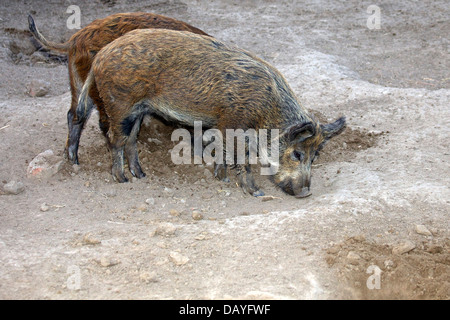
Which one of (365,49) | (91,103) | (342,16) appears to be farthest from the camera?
(342,16)

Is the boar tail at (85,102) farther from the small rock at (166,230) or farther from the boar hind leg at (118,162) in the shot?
the small rock at (166,230)

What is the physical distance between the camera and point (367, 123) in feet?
21.5

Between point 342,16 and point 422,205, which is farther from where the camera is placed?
point 342,16

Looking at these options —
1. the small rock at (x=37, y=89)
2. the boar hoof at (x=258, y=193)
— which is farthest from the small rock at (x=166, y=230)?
the small rock at (x=37, y=89)

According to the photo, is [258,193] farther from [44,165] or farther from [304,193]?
[44,165]

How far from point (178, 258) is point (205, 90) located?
73.6 inches

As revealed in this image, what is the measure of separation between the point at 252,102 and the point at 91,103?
1870 millimetres

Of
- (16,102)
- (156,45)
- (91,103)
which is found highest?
(156,45)

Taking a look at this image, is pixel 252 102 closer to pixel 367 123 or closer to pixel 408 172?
pixel 408 172

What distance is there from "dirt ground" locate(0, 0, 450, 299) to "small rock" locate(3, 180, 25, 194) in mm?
14

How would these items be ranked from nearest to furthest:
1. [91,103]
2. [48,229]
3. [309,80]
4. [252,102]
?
[48,229] < [252,102] < [91,103] < [309,80]

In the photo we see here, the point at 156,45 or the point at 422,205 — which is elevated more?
the point at 156,45

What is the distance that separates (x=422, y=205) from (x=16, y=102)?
5.14 meters

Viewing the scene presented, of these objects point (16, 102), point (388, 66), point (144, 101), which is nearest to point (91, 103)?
point (144, 101)
